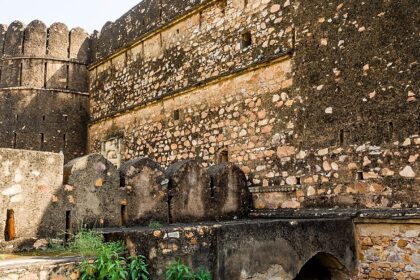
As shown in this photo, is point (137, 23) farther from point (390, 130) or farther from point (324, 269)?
point (324, 269)

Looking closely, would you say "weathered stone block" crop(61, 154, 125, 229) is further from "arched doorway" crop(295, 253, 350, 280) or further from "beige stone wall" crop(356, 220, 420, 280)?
"beige stone wall" crop(356, 220, 420, 280)

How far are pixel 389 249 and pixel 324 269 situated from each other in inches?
39.5

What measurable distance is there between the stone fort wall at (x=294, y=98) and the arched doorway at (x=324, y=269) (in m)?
0.78

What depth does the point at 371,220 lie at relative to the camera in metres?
5.51

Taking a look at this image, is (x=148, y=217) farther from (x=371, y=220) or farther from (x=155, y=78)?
(x=155, y=78)

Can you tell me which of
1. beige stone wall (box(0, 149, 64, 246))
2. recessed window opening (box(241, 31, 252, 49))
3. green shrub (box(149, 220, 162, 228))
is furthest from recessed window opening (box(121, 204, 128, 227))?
recessed window opening (box(241, 31, 252, 49))

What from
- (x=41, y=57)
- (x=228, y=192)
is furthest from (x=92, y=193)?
(x=41, y=57)

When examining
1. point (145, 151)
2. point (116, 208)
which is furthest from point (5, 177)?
point (145, 151)

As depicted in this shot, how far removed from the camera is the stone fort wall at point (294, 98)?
18.4ft

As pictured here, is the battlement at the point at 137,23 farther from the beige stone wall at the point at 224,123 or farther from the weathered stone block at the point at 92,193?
the weathered stone block at the point at 92,193

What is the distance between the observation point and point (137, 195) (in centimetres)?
539

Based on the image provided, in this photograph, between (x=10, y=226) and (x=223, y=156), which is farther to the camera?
(x=223, y=156)

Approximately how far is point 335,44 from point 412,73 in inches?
50.3

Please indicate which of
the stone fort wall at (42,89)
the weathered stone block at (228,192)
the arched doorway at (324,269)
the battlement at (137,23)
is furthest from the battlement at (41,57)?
the arched doorway at (324,269)
